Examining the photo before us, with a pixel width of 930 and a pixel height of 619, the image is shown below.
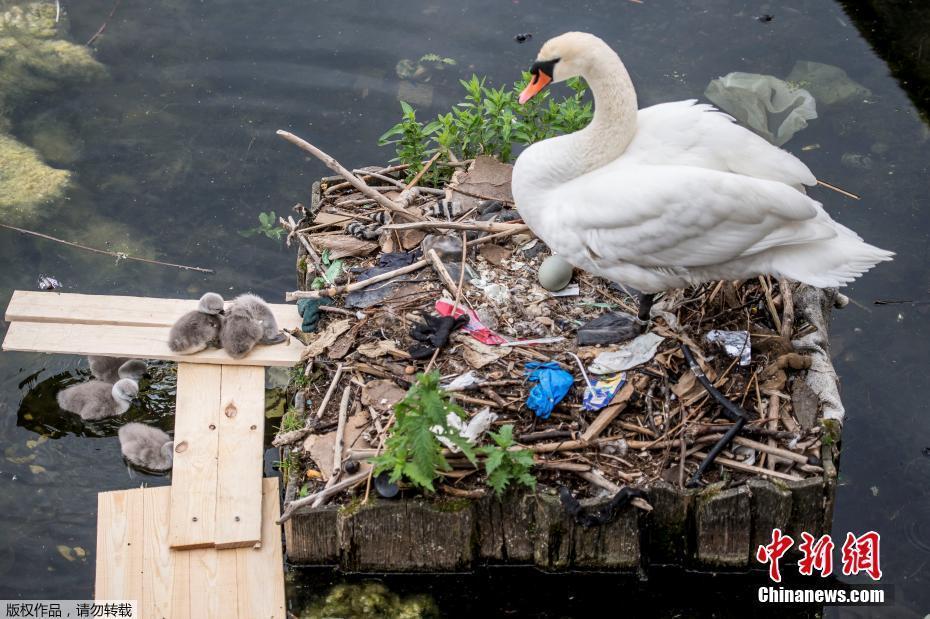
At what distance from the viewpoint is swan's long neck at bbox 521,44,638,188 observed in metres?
5.70

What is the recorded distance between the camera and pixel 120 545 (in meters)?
6.02

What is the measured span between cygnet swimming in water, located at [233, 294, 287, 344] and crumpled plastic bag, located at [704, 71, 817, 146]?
4442mm

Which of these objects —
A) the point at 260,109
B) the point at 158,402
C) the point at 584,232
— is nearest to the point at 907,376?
the point at 584,232

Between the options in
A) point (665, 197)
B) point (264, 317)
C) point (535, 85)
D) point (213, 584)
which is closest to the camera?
point (665, 197)

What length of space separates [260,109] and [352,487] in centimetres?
465

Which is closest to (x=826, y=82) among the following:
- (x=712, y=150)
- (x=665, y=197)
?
(x=712, y=150)

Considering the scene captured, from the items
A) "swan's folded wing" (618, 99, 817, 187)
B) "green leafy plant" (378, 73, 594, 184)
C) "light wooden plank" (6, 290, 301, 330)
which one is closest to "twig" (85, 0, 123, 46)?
"light wooden plank" (6, 290, 301, 330)

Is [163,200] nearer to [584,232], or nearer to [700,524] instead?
[584,232]

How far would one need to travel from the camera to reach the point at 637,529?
5523 millimetres

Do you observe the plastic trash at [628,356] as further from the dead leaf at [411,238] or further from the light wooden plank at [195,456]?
the light wooden plank at [195,456]

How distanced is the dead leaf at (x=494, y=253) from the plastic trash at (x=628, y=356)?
104 cm

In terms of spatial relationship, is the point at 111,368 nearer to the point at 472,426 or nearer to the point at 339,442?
the point at 339,442

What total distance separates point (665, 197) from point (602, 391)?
1136 millimetres

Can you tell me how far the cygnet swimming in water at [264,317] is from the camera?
676 centimetres
